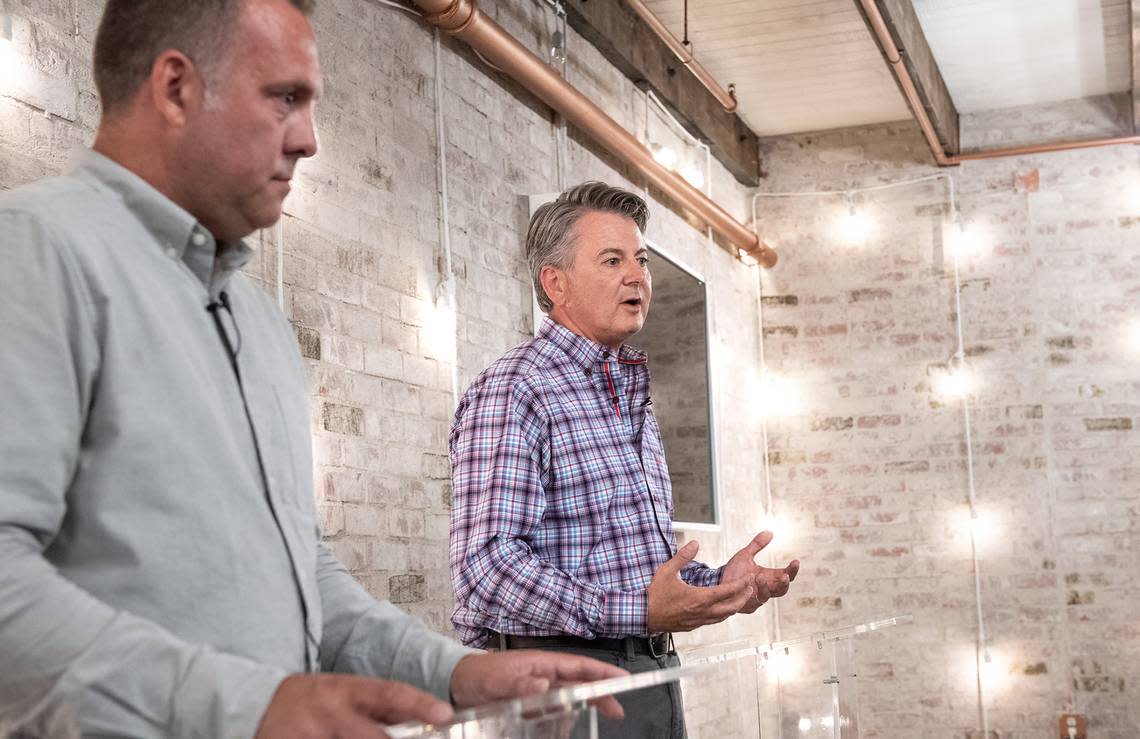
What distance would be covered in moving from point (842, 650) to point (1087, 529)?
521 centimetres

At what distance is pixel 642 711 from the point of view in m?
1.74

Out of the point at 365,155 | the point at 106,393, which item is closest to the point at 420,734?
the point at 106,393

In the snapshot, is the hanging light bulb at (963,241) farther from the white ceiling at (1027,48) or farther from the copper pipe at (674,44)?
the copper pipe at (674,44)

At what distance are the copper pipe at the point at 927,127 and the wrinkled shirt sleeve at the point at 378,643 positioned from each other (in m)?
4.17

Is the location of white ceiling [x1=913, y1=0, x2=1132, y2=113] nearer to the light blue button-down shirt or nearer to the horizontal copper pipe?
the horizontal copper pipe

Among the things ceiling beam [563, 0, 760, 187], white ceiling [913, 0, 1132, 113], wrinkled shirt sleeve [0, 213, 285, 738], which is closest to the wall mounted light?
ceiling beam [563, 0, 760, 187]

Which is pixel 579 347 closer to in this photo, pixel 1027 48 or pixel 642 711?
pixel 642 711

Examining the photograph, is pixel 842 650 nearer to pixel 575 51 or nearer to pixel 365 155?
pixel 365 155

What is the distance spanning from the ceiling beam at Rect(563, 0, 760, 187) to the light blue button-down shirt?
402 cm

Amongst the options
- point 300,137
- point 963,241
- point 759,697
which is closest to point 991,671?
point 963,241

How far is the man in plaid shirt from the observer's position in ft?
7.33

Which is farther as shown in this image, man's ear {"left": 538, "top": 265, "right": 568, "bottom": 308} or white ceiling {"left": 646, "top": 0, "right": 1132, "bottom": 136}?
white ceiling {"left": 646, "top": 0, "right": 1132, "bottom": 136}

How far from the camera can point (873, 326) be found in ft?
24.2

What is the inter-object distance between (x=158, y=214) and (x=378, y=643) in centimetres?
47
